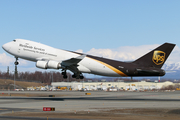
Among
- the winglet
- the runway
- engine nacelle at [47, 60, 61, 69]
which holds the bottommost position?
the runway

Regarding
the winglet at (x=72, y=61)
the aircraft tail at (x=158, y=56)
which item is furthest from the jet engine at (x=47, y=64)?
the aircraft tail at (x=158, y=56)

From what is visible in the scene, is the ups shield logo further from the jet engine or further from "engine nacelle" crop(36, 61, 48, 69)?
"engine nacelle" crop(36, 61, 48, 69)

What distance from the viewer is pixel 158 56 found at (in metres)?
51.9

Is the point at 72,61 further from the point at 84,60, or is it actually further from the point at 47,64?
the point at 47,64

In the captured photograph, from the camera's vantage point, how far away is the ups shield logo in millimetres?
51525

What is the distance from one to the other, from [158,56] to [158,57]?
0.21 metres

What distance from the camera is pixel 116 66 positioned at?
5166 centimetres

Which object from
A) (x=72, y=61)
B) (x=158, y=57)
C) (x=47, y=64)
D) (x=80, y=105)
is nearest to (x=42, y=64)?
(x=47, y=64)

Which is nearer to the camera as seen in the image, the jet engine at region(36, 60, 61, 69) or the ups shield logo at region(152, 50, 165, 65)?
the jet engine at region(36, 60, 61, 69)

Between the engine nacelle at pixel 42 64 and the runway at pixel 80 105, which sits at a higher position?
the engine nacelle at pixel 42 64

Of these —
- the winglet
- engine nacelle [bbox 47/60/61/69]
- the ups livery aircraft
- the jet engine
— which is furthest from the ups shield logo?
the jet engine

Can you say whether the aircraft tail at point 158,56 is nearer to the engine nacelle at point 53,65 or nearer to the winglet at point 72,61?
the winglet at point 72,61

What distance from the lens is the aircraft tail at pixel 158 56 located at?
51.6 meters

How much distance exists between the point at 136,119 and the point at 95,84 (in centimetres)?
16850
